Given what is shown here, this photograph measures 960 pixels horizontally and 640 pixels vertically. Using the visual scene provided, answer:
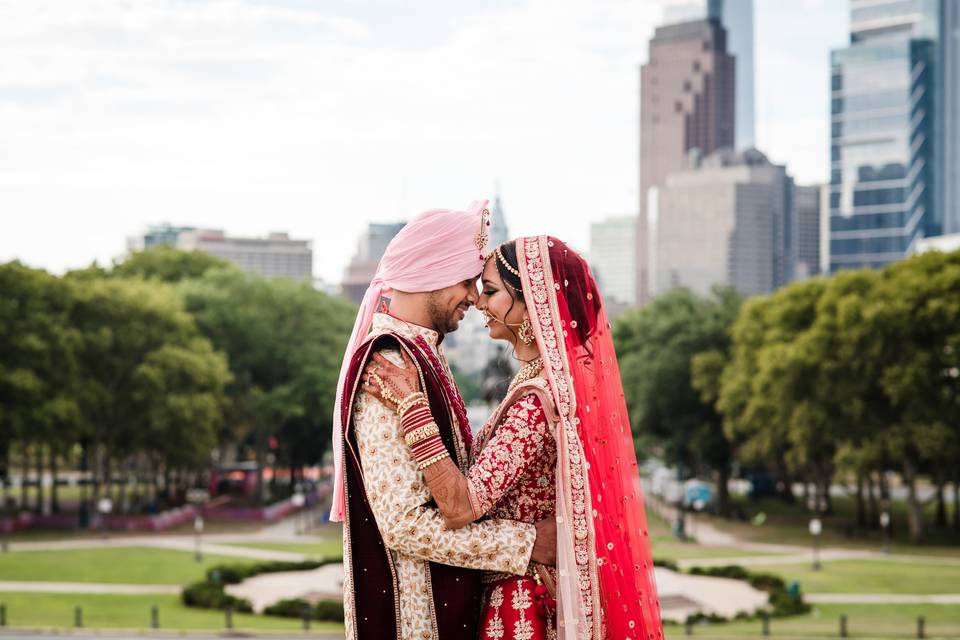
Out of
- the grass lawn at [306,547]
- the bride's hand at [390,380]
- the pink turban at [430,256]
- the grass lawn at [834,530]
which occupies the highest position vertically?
the pink turban at [430,256]

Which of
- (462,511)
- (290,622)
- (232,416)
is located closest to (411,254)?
(462,511)

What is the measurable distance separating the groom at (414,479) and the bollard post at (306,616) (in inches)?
933

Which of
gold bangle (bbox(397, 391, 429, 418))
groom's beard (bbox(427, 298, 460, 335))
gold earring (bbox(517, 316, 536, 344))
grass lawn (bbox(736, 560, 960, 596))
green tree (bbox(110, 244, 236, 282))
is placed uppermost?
green tree (bbox(110, 244, 236, 282))

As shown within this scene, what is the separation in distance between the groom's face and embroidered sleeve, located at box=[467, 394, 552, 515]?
531 mm

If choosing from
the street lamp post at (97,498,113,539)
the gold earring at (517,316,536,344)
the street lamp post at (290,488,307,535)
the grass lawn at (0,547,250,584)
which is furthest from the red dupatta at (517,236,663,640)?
the street lamp post at (290,488,307,535)

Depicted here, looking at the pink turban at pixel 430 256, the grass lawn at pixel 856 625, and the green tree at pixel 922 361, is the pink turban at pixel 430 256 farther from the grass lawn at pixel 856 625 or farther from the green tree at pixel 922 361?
the green tree at pixel 922 361

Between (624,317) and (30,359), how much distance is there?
1454 inches

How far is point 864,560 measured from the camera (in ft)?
134

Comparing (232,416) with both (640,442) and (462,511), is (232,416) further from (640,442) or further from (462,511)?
(462,511)

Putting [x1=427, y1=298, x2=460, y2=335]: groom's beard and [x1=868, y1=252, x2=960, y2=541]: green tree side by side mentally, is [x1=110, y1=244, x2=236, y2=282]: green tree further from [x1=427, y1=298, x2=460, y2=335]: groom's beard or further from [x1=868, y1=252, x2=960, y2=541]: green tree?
[x1=427, y1=298, x2=460, y2=335]: groom's beard

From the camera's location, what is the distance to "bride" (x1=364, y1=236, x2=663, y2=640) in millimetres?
5375

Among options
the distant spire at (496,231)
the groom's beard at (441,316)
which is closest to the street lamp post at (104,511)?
the distant spire at (496,231)

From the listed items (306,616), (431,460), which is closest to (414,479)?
(431,460)

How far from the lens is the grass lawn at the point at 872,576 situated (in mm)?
34375
